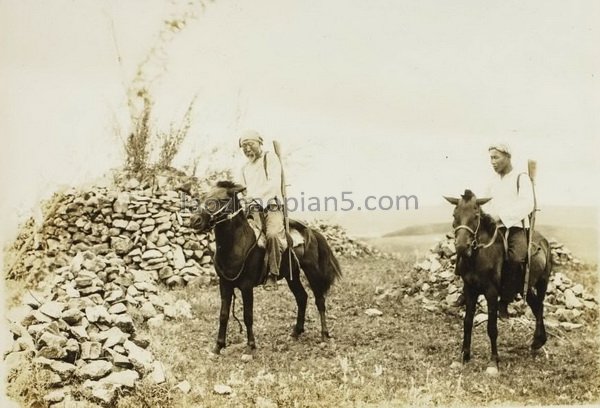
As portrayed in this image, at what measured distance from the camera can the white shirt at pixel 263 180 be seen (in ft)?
18.2

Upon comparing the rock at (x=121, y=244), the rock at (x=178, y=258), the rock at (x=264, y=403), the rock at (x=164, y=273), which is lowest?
the rock at (x=264, y=403)

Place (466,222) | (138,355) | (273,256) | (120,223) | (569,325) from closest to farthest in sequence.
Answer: (466,222), (138,355), (273,256), (120,223), (569,325)

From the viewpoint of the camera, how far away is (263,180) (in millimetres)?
5547

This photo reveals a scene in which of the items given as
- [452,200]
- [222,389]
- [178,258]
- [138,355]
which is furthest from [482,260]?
[138,355]

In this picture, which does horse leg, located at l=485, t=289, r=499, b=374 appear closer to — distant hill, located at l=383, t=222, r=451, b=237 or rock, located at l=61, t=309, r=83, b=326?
distant hill, located at l=383, t=222, r=451, b=237

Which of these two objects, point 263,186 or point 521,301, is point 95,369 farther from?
point 521,301

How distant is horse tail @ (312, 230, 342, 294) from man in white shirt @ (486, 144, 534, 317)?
4.27 ft

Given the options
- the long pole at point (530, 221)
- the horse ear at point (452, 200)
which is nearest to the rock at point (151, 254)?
the horse ear at point (452, 200)

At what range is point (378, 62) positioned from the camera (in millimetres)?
5832

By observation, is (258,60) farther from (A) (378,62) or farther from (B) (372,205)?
(B) (372,205)

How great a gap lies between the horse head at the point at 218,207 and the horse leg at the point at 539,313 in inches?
99.3

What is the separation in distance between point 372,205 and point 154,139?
1858 millimetres

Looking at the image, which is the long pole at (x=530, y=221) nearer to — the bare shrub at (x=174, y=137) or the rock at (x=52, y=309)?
the bare shrub at (x=174, y=137)

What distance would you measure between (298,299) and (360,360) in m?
0.70
